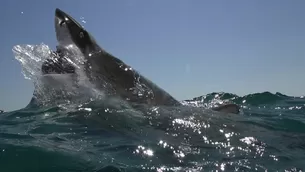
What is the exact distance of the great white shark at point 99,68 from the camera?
20.1 ft

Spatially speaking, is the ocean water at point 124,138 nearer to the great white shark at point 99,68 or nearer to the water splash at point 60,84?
the water splash at point 60,84

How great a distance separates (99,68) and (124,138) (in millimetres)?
1846

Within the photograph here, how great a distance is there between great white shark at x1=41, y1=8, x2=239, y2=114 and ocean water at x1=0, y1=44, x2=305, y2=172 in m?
0.22

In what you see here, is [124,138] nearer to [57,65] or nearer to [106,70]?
[106,70]

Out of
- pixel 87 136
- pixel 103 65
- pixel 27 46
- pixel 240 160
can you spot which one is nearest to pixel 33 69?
pixel 27 46

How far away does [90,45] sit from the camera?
640cm

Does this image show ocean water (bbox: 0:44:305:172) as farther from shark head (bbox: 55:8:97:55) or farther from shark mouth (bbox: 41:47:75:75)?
shark head (bbox: 55:8:97:55)

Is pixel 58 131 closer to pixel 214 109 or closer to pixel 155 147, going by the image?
pixel 155 147

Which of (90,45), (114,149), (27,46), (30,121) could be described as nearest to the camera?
(114,149)

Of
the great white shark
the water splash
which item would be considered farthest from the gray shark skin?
the water splash

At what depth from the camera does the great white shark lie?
612cm

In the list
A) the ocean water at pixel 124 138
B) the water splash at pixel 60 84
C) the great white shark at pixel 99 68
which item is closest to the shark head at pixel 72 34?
the great white shark at pixel 99 68

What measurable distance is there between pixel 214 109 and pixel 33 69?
3.24m

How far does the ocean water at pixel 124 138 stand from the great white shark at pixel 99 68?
222mm
